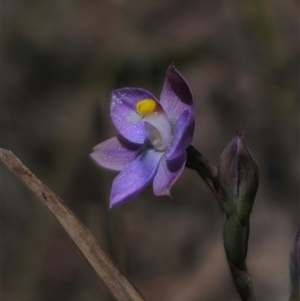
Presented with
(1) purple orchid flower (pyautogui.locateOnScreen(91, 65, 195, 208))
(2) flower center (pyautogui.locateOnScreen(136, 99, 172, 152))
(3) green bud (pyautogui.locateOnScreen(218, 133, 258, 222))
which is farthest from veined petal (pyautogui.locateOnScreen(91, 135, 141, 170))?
(3) green bud (pyautogui.locateOnScreen(218, 133, 258, 222))

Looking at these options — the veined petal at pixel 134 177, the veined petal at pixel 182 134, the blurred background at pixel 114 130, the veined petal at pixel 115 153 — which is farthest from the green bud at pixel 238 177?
the blurred background at pixel 114 130

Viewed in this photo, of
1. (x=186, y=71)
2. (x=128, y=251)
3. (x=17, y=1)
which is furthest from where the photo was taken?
(x=17, y=1)

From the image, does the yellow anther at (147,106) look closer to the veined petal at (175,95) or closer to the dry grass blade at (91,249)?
the veined petal at (175,95)

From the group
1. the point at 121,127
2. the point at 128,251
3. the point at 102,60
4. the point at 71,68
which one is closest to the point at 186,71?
the point at 102,60

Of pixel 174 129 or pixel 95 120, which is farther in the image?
pixel 95 120

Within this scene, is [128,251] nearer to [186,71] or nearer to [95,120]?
[95,120]

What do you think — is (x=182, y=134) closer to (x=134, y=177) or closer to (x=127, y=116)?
(x=134, y=177)

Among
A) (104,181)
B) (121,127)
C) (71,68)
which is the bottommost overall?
(104,181)

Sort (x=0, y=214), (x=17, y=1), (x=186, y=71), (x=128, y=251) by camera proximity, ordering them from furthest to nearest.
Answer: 1. (x=17, y=1)
2. (x=186, y=71)
3. (x=0, y=214)
4. (x=128, y=251)

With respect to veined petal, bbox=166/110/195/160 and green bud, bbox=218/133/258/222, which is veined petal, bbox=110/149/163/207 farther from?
green bud, bbox=218/133/258/222
